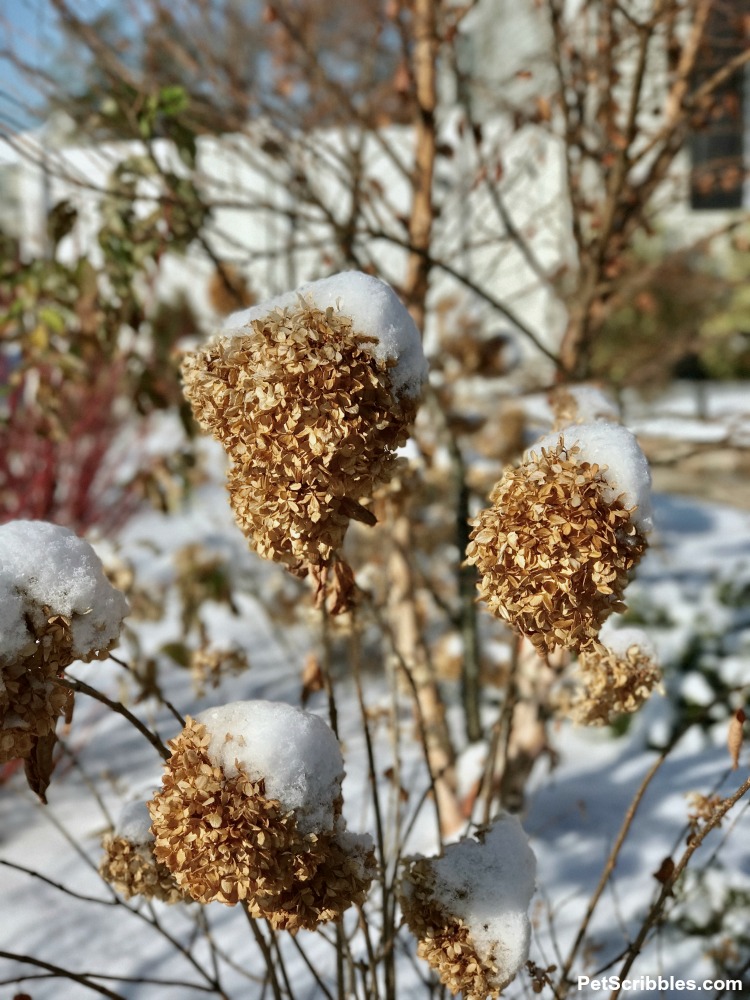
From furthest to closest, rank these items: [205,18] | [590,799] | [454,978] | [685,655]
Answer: [685,655], [590,799], [205,18], [454,978]

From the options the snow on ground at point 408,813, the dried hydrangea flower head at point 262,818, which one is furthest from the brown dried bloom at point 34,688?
the snow on ground at point 408,813

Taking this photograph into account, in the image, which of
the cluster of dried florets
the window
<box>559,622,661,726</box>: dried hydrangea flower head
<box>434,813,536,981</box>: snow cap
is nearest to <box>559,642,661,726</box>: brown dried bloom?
<box>559,622,661,726</box>: dried hydrangea flower head

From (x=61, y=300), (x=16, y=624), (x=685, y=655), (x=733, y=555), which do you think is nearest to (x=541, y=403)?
(x=733, y=555)

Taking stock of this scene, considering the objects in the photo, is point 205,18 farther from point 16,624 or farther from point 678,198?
point 16,624

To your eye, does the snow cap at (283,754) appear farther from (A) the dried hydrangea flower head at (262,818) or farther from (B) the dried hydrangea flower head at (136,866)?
(B) the dried hydrangea flower head at (136,866)

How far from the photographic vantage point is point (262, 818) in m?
0.71

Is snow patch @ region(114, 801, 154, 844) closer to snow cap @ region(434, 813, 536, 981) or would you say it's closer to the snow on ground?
the snow on ground

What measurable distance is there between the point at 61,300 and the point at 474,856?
1601 millimetres

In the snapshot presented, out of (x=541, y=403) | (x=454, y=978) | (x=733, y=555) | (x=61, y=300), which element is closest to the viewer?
(x=454, y=978)

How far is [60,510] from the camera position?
11.6 ft

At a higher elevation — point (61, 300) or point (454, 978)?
point (61, 300)

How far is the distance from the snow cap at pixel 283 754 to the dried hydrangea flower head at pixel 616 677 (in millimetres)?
386

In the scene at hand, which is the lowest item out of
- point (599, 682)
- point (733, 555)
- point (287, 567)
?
point (599, 682)

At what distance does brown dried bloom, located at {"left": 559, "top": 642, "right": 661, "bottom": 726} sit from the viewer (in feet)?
3.46
